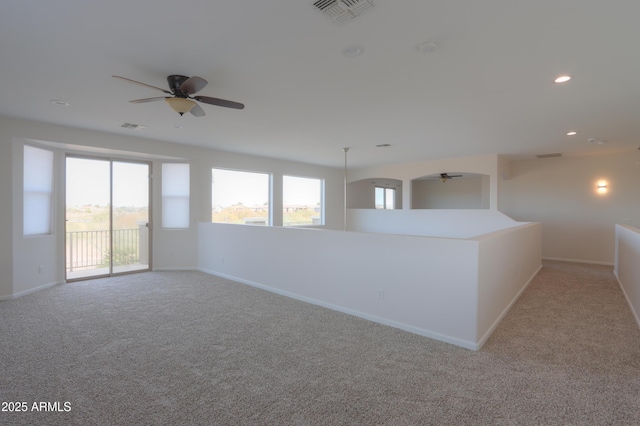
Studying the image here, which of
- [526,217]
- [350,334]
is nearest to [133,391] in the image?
[350,334]

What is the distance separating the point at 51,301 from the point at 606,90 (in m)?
7.28

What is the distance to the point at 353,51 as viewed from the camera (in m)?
2.49

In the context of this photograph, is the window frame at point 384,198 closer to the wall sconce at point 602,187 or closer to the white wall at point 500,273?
the wall sconce at point 602,187

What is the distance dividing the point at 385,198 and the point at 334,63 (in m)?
9.93

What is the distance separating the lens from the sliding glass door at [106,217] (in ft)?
18.2

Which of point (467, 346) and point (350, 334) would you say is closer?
point (467, 346)

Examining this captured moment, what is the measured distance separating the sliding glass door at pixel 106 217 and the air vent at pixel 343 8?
5598 millimetres

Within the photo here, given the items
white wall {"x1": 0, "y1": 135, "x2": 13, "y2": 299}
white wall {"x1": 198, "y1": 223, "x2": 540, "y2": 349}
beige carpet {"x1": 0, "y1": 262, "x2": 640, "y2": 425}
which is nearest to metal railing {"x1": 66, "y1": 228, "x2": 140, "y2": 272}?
white wall {"x1": 0, "y1": 135, "x2": 13, "y2": 299}

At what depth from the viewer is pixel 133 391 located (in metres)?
2.29

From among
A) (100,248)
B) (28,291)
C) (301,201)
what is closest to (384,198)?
(301,201)

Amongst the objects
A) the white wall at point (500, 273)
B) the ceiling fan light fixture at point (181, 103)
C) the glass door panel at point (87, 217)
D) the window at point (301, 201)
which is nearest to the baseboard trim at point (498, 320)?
the white wall at point (500, 273)

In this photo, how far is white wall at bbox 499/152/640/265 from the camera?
6839mm

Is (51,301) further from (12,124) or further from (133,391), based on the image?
(133,391)

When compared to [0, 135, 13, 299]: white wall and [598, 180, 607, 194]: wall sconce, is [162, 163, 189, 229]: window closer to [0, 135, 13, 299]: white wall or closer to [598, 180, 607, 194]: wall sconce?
[0, 135, 13, 299]: white wall
